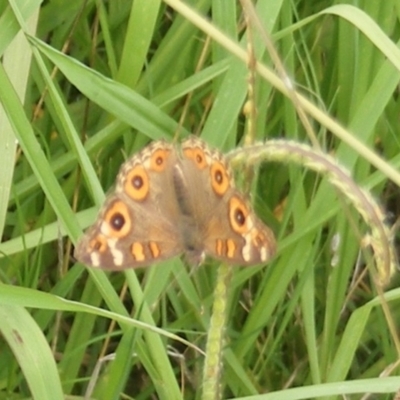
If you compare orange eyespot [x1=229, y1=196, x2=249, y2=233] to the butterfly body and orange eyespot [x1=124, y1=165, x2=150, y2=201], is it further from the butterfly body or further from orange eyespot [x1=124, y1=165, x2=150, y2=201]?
orange eyespot [x1=124, y1=165, x2=150, y2=201]

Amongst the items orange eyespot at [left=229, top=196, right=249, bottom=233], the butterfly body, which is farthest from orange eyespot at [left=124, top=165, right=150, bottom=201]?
orange eyespot at [left=229, top=196, right=249, bottom=233]

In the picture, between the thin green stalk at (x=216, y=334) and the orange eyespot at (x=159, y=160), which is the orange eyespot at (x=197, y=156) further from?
the thin green stalk at (x=216, y=334)

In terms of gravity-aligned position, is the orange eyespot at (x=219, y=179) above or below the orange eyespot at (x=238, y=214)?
above

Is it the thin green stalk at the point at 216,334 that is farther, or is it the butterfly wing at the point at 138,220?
the butterfly wing at the point at 138,220

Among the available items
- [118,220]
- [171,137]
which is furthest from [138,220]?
[171,137]

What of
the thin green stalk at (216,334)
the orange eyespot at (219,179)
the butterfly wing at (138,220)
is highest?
the orange eyespot at (219,179)

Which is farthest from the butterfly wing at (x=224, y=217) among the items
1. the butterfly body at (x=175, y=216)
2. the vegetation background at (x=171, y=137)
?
the vegetation background at (x=171, y=137)

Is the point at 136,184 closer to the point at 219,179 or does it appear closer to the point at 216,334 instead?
the point at 219,179
